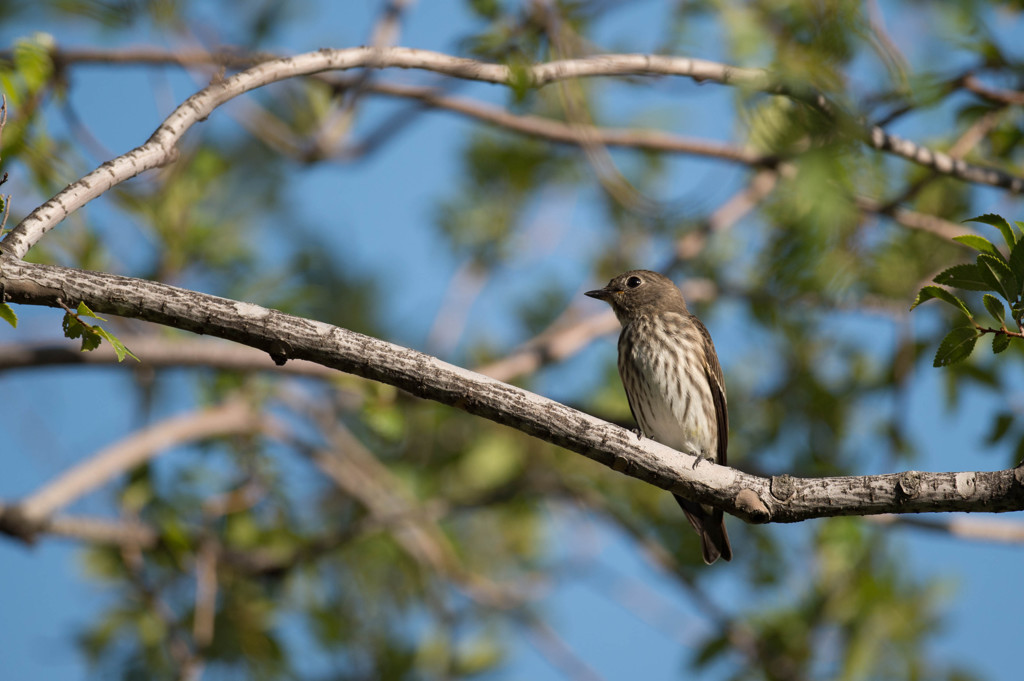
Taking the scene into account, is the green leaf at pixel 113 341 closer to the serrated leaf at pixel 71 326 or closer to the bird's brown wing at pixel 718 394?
the serrated leaf at pixel 71 326

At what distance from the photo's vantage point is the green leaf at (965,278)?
277 cm

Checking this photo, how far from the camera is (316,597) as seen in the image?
22.1 ft

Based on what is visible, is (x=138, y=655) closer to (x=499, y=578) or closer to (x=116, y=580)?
(x=116, y=580)

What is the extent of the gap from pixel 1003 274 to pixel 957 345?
260 millimetres

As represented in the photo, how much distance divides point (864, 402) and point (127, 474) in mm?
5056

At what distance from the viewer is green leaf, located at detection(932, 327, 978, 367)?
285cm

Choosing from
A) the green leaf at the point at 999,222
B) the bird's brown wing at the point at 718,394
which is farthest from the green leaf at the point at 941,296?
the bird's brown wing at the point at 718,394

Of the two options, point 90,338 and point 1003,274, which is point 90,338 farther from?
point 1003,274

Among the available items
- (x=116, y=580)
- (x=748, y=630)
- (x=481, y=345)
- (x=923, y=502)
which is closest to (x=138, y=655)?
(x=116, y=580)

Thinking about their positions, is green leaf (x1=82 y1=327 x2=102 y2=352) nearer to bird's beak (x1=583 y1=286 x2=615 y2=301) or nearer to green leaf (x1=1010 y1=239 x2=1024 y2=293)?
green leaf (x1=1010 y1=239 x2=1024 y2=293)

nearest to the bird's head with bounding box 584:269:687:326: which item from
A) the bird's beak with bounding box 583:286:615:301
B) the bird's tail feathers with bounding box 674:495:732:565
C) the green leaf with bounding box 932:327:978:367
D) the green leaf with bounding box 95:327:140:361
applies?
the bird's beak with bounding box 583:286:615:301

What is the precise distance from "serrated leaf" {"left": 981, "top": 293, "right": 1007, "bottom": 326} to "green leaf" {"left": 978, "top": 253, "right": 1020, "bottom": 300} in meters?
0.03

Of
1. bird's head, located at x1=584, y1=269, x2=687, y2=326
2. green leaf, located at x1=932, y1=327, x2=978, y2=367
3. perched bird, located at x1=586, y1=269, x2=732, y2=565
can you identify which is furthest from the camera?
bird's head, located at x1=584, y1=269, x2=687, y2=326

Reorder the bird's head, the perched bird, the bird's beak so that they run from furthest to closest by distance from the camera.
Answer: the bird's beak, the bird's head, the perched bird
